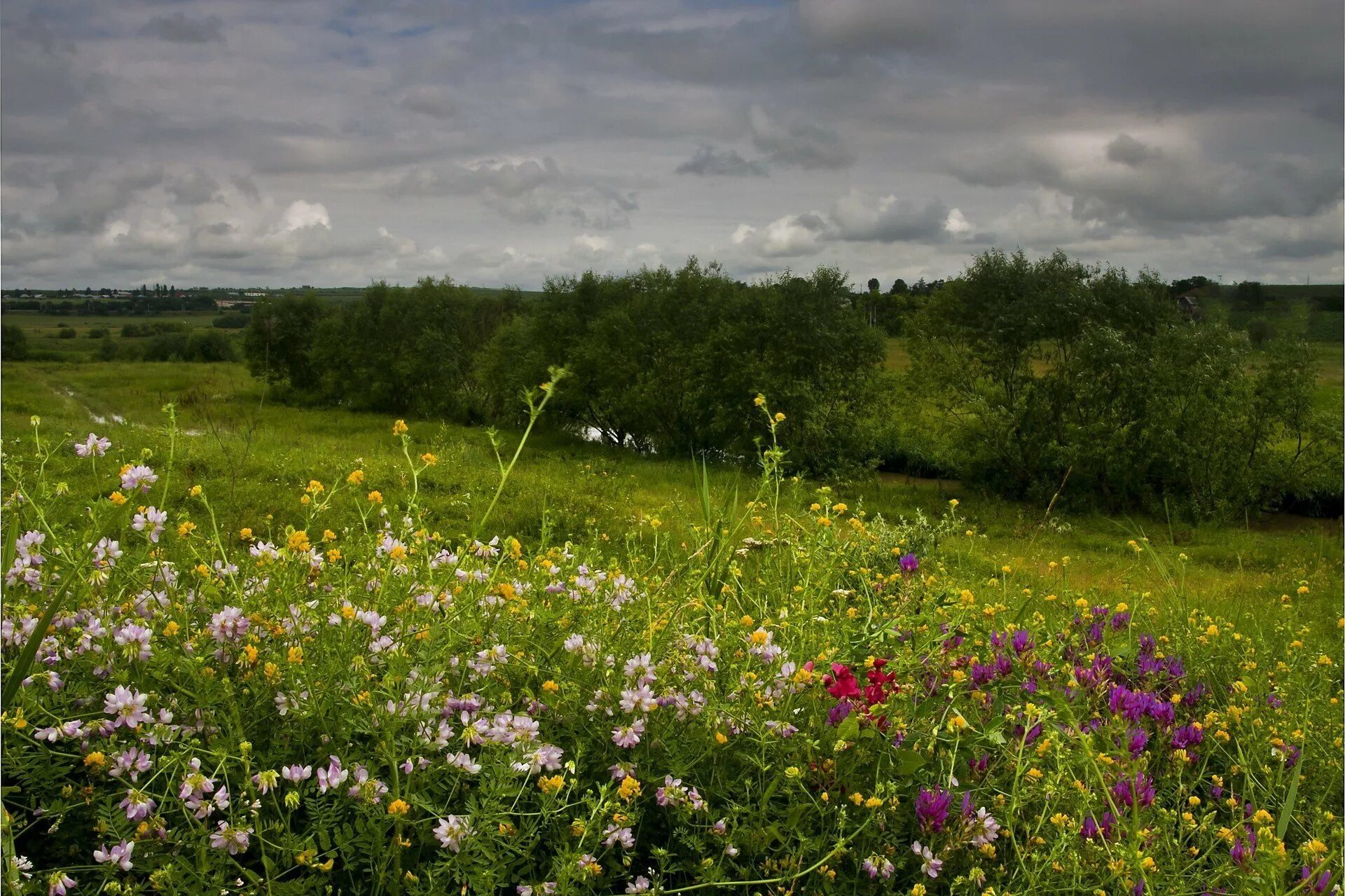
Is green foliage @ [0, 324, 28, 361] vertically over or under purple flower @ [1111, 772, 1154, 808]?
over

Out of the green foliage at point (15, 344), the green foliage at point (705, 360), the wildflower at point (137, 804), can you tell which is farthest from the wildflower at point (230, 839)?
the green foliage at point (15, 344)

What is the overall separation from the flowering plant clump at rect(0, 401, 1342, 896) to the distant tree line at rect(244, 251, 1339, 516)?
13.4 m

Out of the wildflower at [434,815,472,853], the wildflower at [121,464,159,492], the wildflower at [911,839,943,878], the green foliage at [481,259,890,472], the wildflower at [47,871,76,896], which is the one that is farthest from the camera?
the green foliage at [481,259,890,472]

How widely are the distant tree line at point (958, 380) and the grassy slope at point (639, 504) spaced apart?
3.38ft

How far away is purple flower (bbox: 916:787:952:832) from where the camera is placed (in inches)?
97.6

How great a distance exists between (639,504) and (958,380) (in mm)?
9313

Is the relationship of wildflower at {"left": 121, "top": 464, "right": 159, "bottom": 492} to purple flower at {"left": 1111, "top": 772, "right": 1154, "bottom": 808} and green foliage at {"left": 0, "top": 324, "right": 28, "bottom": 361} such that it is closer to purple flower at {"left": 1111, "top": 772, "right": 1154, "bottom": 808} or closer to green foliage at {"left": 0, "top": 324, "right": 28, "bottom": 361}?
purple flower at {"left": 1111, "top": 772, "right": 1154, "bottom": 808}

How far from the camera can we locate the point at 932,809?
2484mm

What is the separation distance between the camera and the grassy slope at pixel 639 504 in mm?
8367

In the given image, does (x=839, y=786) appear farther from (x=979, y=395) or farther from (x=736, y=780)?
(x=979, y=395)

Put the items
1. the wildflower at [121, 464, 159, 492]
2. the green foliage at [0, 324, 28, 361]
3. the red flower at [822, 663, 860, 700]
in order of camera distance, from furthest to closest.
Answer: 1. the green foliage at [0, 324, 28, 361]
2. the red flower at [822, 663, 860, 700]
3. the wildflower at [121, 464, 159, 492]

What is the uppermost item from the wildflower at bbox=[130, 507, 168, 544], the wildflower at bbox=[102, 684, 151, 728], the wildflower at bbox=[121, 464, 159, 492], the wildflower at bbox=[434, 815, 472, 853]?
the wildflower at bbox=[121, 464, 159, 492]

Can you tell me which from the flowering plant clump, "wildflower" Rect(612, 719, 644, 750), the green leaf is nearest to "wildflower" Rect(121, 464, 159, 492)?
the flowering plant clump

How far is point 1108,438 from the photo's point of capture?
60.2ft
